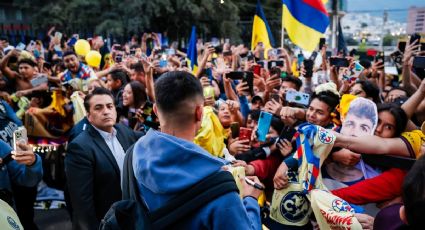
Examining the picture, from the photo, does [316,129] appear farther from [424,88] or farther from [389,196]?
[424,88]

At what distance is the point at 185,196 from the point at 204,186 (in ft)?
0.27

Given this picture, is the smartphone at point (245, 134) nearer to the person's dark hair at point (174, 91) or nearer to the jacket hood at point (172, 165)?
the person's dark hair at point (174, 91)

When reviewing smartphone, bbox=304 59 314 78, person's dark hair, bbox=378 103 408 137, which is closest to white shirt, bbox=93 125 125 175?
person's dark hair, bbox=378 103 408 137

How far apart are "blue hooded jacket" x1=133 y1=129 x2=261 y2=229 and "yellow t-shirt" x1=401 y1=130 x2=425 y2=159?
138cm

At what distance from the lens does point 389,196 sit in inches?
98.0

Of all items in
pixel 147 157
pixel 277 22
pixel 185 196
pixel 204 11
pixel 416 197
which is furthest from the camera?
pixel 277 22

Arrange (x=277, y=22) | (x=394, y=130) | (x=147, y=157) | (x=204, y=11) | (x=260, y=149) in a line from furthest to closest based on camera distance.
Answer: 1. (x=277, y=22)
2. (x=204, y=11)
3. (x=260, y=149)
4. (x=394, y=130)
5. (x=147, y=157)

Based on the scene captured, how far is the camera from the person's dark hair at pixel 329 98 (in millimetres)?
3363

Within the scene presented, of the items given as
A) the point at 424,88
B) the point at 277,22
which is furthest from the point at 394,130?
the point at 277,22

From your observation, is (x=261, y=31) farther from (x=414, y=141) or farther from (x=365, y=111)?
(x=414, y=141)

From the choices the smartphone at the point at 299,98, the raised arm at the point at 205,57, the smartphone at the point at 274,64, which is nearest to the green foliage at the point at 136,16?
the smartphone at the point at 274,64

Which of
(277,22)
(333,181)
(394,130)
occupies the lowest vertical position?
(333,181)

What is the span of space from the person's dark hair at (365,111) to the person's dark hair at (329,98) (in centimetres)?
58

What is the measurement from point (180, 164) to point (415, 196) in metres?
0.88
